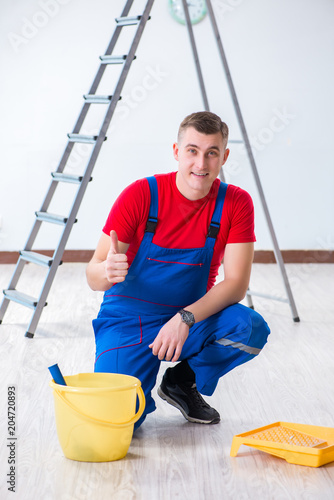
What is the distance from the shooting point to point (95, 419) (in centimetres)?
195

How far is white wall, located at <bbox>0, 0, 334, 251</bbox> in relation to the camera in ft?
19.3

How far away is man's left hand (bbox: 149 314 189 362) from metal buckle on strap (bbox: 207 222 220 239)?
0.36 metres

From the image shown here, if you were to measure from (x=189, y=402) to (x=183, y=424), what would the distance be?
91 mm

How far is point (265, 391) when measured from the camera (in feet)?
9.18

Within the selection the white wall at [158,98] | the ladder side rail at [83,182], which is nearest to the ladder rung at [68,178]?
the ladder side rail at [83,182]

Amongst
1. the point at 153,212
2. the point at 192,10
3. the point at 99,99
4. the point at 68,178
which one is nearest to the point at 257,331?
the point at 153,212

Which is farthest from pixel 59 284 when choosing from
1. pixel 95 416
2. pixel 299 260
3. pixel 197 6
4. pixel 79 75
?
pixel 95 416

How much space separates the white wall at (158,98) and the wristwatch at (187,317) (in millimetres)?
3878

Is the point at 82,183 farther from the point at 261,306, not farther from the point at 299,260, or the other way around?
the point at 299,260

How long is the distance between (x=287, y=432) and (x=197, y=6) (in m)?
4.65

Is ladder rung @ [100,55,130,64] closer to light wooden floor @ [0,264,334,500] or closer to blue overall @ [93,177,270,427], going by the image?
blue overall @ [93,177,270,427]

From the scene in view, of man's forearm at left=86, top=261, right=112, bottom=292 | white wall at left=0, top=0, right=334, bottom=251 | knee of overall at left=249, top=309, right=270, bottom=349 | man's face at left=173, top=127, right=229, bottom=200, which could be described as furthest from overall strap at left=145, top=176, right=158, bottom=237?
white wall at left=0, top=0, right=334, bottom=251

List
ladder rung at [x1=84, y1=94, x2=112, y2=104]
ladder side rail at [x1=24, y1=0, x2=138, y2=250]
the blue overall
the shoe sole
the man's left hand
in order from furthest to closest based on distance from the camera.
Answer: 1. ladder side rail at [x1=24, y1=0, x2=138, y2=250]
2. ladder rung at [x1=84, y1=94, x2=112, y2=104]
3. the shoe sole
4. the blue overall
5. the man's left hand

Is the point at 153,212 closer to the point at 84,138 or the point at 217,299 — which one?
the point at 217,299
